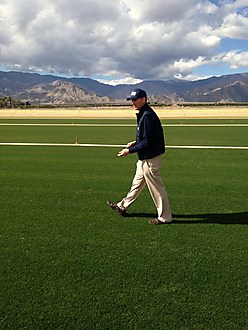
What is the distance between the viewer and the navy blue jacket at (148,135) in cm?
446

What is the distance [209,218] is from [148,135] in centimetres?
167

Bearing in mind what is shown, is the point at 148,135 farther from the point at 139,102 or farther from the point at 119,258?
the point at 119,258

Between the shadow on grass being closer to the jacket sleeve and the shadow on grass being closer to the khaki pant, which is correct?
the khaki pant

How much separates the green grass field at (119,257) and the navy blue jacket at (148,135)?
3.56ft

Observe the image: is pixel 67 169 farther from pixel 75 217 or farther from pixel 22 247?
pixel 22 247

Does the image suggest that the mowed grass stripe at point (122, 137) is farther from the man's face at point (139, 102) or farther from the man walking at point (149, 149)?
the man's face at point (139, 102)

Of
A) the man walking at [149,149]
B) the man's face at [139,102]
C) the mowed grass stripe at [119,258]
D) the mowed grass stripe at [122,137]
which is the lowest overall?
the mowed grass stripe at [119,258]

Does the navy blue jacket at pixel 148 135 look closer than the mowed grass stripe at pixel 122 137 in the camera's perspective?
Yes

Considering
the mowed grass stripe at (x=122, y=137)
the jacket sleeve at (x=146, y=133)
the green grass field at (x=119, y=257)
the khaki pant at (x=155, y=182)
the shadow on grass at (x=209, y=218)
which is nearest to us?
the green grass field at (x=119, y=257)

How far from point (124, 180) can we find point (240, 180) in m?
2.58

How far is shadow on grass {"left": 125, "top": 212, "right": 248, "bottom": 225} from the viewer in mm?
4906

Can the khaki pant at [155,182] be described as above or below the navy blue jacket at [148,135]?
below

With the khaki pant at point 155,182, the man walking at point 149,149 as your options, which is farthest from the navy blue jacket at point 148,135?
the khaki pant at point 155,182

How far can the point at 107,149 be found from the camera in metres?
12.1
